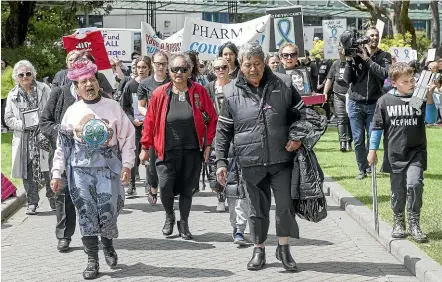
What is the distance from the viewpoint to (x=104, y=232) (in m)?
7.84

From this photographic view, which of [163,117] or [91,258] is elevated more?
[163,117]

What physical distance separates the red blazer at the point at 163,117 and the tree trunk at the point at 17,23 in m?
21.4

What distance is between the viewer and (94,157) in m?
7.76

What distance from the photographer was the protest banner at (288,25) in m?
15.0

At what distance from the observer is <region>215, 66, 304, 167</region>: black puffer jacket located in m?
7.69

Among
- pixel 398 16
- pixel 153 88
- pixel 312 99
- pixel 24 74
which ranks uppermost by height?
pixel 398 16

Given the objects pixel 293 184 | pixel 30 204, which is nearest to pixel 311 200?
pixel 293 184

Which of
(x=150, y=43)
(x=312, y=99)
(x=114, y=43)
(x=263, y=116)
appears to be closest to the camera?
(x=263, y=116)

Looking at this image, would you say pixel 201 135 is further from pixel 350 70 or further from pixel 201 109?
pixel 350 70

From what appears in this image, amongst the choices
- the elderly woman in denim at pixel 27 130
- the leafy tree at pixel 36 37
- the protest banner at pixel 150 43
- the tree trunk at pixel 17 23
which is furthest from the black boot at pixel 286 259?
the tree trunk at pixel 17 23

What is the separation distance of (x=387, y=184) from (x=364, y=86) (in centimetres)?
146

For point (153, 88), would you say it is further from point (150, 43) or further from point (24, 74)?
point (150, 43)

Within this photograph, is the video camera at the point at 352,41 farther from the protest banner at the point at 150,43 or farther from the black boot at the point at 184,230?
the protest banner at the point at 150,43

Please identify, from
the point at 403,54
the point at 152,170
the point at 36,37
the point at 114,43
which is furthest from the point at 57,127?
the point at 36,37
